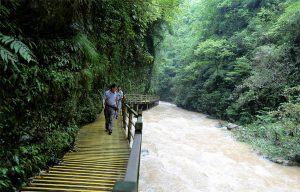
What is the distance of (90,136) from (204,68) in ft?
91.6

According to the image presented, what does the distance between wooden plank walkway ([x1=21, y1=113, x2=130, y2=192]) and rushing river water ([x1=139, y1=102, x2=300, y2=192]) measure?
2.41m

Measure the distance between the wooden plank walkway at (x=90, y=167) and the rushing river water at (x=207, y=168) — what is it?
2.41 metres

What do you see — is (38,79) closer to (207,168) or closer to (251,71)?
(207,168)

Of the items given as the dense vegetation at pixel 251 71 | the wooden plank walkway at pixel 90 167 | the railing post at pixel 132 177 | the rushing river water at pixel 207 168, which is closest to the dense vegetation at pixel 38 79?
the wooden plank walkway at pixel 90 167

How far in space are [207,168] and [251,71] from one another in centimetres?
1372

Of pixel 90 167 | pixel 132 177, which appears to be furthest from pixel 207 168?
pixel 132 177

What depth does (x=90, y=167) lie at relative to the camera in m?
6.22

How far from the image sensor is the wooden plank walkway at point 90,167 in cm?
505

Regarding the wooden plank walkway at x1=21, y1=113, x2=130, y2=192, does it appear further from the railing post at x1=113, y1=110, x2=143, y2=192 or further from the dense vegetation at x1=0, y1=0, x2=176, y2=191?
the railing post at x1=113, y1=110, x2=143, y2=192

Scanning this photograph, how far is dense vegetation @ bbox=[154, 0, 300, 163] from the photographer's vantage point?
649 inches

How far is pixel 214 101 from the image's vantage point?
30406 mm

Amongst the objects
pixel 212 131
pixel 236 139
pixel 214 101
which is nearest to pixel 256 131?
pixel 236 139

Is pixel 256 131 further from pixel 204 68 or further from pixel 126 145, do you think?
pixel 204 68

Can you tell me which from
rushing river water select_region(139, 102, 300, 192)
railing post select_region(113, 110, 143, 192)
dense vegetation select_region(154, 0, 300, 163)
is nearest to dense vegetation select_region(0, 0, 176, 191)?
railing post select_region(113, 110, 143, 192)
